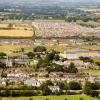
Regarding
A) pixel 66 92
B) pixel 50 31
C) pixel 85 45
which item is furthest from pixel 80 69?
pixel 50 31

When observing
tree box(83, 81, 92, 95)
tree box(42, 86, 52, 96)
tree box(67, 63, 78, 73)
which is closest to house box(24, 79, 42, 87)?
tree box(42, 86, 52, 96)

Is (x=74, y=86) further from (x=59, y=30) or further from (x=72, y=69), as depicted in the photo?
(x=59, y=30)

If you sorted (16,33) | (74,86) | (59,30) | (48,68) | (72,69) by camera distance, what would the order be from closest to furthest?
1. (74,86)
2. (48,68)
3. (72,69)
4. (16,33)
5. (59,30)

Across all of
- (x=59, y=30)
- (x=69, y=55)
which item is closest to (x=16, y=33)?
(x=59, y=30)

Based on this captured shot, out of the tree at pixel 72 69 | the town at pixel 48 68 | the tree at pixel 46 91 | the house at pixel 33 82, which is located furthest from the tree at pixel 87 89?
the tree at pixel 72 69

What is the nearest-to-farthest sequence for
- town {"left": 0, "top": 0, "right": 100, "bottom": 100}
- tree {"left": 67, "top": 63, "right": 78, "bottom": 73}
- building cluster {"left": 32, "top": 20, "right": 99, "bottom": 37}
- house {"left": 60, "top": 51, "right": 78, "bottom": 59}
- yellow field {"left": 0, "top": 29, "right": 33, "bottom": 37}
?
town {"left": 0, "top": 0, "right": 100, "bottom": 100} → tree {"left": 67, "top": 63, "right": 78, "bottom": 73} → house {"left": 60, "top": 51, "right": 78, "bottom": 59} → yellow field {"left": 0, "top": 29, "right": 33, "bottom": 37} → building cluster {"left": 32, "top": 20, "right": 99, "bottom": 37}

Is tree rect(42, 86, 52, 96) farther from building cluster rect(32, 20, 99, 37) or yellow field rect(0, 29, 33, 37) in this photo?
building cluster rect(32, 20, 99, 37)

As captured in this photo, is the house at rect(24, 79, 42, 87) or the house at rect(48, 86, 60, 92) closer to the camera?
the house at rect(48, 86, 60, 92)

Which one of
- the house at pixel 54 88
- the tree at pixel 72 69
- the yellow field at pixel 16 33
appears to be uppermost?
the house at pixel 54 88

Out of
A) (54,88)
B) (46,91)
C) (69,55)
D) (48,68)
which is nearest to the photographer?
(46,91)

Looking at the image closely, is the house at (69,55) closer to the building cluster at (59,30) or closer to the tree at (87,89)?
the tree at (87,89)

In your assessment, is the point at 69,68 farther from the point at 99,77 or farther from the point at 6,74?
the point at 6,74
